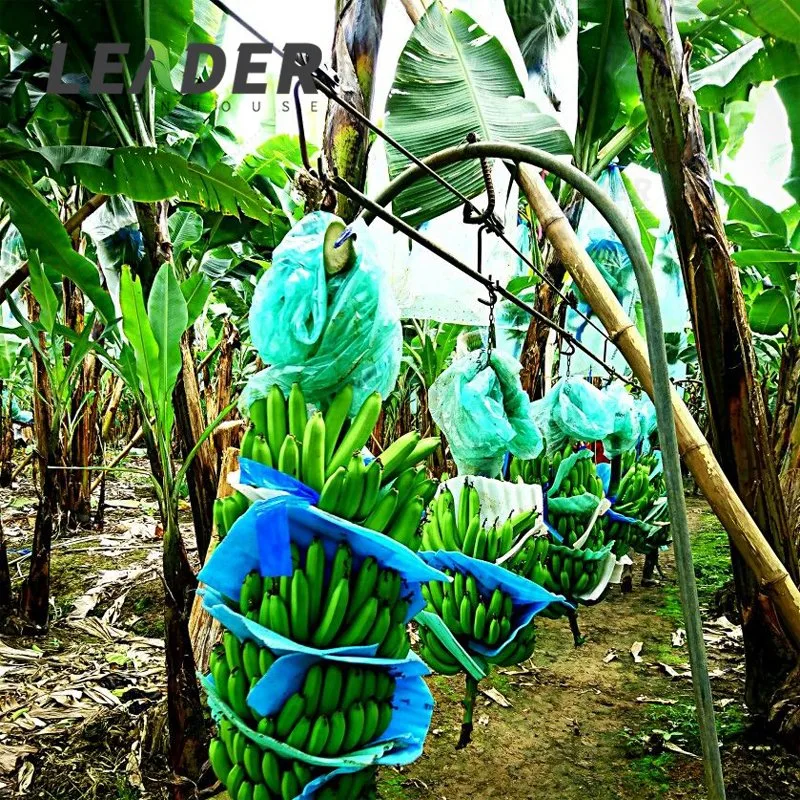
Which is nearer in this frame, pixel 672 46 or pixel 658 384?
pixel 658 384

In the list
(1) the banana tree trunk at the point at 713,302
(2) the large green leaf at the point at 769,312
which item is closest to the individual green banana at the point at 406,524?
(1) the banana tree trunk at the point at 713,302

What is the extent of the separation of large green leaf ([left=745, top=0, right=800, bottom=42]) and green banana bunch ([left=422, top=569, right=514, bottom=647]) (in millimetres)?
1794

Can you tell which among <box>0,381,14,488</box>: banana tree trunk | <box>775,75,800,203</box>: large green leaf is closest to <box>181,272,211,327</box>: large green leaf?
<box>775,75,800,203</box>: large green leaf

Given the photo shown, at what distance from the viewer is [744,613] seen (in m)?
1.79

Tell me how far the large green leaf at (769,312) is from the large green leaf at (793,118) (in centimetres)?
98

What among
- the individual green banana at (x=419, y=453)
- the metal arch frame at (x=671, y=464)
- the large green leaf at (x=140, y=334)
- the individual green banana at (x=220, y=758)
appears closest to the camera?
the metal arch frame at (x=671, y=464)

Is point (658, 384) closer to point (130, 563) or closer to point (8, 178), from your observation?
point (8, 178)

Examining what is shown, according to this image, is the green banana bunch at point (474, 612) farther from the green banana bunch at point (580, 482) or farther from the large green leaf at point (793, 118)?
the large green leaf at point (793, 118)

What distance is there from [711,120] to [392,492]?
3.67 m

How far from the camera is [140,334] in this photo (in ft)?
4.99

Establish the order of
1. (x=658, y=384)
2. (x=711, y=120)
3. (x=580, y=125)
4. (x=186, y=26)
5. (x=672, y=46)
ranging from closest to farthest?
1. (x=658, y=384)
2. (x=672, y=46)
3. (x=186, y=26)
4. (x=580, y=125)
5. (x=711, y=120)

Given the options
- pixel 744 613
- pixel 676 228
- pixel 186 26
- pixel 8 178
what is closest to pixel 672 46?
pixel 676 228

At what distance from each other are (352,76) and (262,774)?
118cm

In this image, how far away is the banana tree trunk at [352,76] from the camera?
3.54ft
